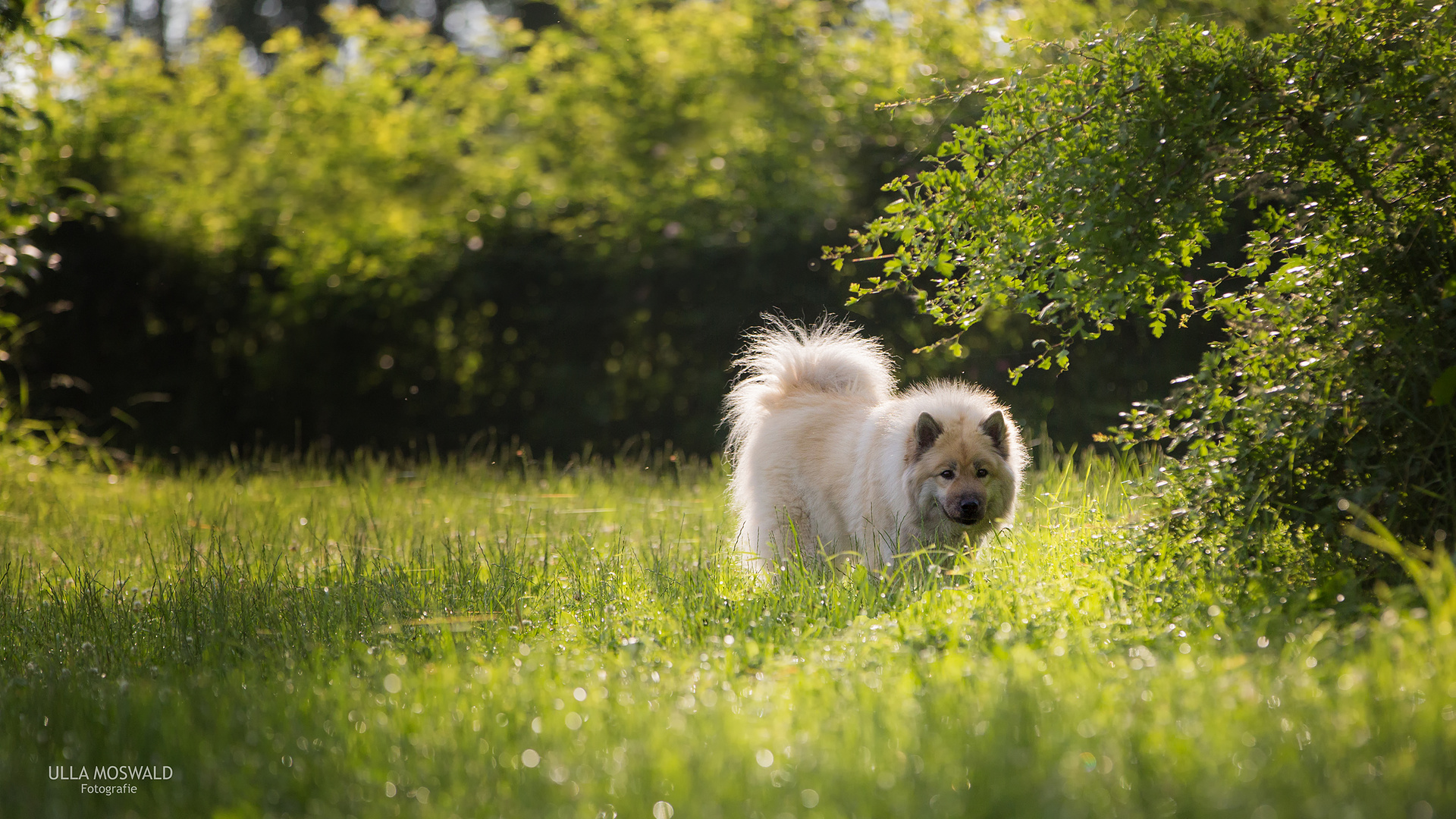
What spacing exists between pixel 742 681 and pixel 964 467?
7.34 ft

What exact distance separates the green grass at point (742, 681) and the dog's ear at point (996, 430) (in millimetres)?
475

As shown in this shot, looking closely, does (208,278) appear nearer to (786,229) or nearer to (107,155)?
(107,155)

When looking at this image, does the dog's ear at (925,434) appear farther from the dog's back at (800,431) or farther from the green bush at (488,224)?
the green bush at (488,224)

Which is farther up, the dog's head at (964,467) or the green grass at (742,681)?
the dog's head at (964,467)

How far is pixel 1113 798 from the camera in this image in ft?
8.91

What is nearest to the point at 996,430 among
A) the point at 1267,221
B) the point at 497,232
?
the point at 1267,221

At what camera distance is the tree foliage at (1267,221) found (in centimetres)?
414

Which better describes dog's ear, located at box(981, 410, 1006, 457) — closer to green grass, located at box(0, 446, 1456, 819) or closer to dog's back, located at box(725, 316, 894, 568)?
green grass, located at box(0, 446, 1456, 819)

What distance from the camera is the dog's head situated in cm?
558


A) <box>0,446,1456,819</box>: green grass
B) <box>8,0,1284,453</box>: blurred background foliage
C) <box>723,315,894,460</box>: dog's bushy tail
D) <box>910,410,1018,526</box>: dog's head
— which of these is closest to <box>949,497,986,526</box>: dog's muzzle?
<box>910,410,1018,526</box>: dog's head

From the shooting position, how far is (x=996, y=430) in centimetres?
581

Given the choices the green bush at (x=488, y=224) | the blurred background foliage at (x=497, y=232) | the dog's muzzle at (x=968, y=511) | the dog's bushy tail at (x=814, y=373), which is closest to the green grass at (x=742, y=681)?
the dog's muzzle at (x=968, y=511)

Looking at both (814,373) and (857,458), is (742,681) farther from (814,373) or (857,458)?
(814,373)

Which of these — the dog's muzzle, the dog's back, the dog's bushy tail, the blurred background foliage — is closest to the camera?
the dog's muzzle
